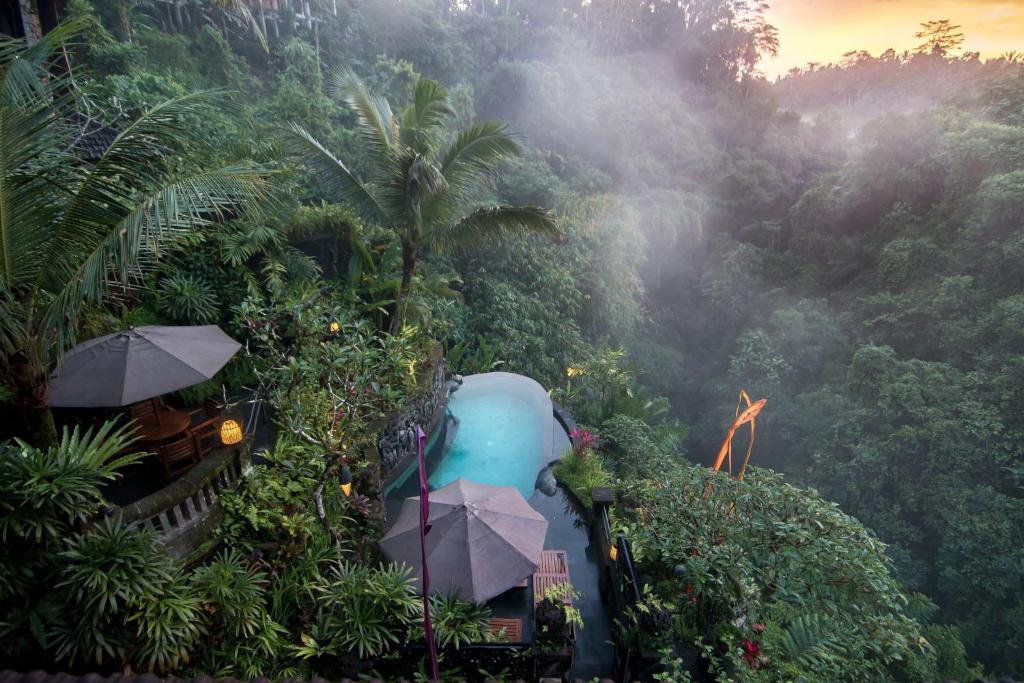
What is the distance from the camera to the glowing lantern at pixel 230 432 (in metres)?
4.96

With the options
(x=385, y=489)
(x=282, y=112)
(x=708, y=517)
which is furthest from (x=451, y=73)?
(x=708, y=517)

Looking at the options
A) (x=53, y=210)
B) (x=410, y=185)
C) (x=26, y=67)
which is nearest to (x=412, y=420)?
(x=410, y=185)

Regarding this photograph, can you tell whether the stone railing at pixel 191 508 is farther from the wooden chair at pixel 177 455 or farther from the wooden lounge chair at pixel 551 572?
the wooden lounge chair at pixel 551 572

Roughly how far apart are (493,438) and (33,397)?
7.78 metres

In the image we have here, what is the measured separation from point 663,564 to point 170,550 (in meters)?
5.19

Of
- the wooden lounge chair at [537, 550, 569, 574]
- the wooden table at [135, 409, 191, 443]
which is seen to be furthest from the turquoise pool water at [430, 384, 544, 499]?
the wooden table at [135, 409, 191, 443]

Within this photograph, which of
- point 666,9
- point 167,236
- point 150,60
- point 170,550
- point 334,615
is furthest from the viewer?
point 666,9

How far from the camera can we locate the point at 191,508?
14.9 ft

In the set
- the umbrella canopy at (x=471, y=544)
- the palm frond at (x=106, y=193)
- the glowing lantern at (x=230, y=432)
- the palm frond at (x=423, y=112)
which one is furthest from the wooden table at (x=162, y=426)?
the palm frond at (x=423, y=112)

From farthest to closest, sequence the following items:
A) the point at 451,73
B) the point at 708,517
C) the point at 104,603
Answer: the point at 451,73, the point at 708,517, the point at 104,603

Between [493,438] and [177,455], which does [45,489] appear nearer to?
[177,455]

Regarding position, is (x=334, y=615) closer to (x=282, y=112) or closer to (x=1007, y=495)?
(x=1007, y=495)

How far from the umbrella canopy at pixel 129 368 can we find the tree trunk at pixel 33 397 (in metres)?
1.02

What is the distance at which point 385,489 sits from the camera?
7.84 m
